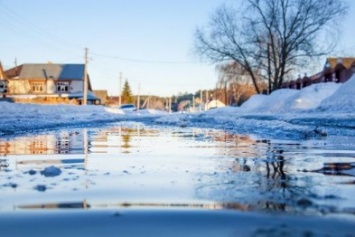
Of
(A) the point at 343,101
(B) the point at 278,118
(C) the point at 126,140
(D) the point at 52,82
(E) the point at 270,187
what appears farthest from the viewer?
(D) the point at 52,82

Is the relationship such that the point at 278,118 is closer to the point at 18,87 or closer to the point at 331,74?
the point at 331,74

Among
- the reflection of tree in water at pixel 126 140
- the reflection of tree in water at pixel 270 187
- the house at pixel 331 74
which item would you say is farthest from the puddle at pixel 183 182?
the house at pixel 331 74

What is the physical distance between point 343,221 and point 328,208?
312 millimetres

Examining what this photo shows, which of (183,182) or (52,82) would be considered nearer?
(183,182)

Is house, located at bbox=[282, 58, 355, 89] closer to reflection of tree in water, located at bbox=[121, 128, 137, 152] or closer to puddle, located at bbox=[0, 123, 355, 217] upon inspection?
reflection of tree in water, located at bbox=[121, 128, 137, 152]

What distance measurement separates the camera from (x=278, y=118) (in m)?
19.2

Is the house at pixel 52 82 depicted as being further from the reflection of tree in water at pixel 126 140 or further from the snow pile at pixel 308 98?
the reflection of tree in water at pixel 126 140

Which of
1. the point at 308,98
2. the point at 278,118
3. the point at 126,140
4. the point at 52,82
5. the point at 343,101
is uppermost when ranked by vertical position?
the point at 52,82

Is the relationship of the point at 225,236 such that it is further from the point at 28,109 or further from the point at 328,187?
the point at 28,109

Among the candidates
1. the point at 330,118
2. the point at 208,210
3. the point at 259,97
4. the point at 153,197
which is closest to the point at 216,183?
the point at 153,197

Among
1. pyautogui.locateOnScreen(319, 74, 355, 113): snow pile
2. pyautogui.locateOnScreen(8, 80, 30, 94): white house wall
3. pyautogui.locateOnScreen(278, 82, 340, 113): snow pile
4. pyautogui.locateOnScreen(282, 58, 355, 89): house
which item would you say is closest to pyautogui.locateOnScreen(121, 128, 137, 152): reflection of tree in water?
pyautogui.locateOnScreen(319, 74, 355, 113): snow pile

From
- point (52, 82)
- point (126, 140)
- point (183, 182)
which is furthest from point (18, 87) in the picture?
point (183, 182)

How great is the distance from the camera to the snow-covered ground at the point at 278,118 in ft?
39.0

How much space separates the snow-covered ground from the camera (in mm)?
11883
